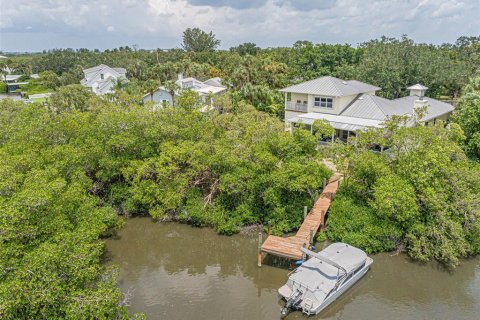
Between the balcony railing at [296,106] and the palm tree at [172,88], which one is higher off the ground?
the palm tree at [172,88]

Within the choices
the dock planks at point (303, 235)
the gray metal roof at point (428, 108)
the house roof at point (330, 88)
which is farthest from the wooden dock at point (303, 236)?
the gray metal roof at point (428, 108)

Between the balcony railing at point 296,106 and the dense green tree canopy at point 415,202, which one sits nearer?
the dense green tree canopy at point 415,202

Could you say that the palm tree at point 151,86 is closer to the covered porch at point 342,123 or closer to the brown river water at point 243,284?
the covered porch at point 342,123

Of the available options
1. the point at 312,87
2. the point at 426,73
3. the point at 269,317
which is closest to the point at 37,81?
the point at 312,87

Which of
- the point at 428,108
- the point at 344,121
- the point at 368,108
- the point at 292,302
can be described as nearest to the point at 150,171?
the point at 292,302

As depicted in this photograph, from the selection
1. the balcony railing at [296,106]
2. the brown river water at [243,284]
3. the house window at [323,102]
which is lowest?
the brown river water at [243,284]

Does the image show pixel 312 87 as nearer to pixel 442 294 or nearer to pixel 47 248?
pixel 442 294

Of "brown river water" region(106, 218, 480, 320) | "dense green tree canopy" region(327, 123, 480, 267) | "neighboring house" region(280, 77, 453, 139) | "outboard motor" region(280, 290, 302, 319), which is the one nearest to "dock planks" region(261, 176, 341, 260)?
"dense green tree canopy" region(327, 123, 480, 267)

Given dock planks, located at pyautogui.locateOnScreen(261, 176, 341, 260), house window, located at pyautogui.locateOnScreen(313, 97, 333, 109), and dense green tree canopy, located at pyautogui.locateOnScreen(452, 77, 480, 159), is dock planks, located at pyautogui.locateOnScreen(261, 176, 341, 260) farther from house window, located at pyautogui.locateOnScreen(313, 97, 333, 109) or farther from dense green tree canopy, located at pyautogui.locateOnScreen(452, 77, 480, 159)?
house window, located at pyautogui.locateOnScreen(313, 97, 333, 109)
